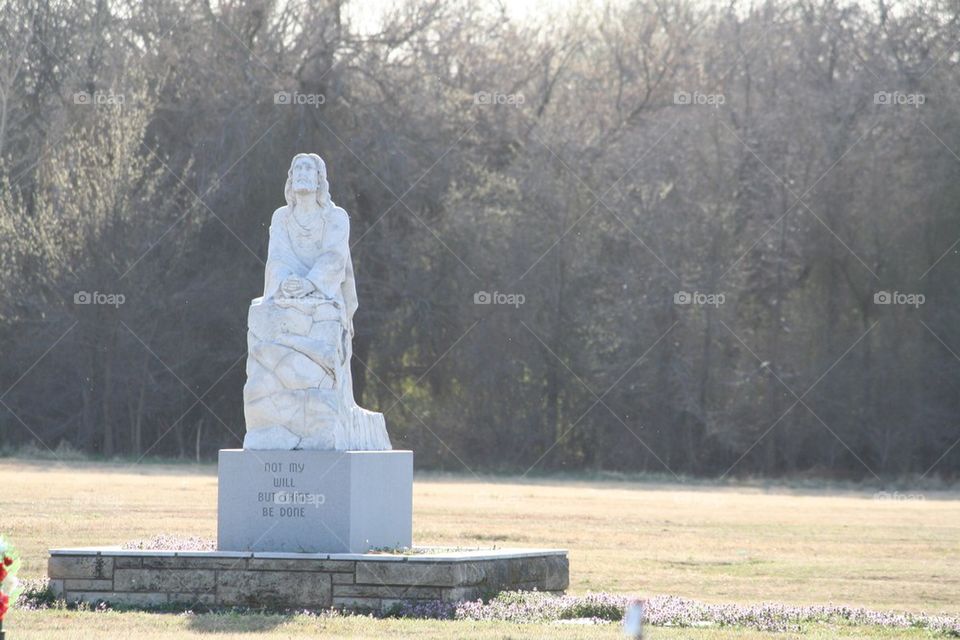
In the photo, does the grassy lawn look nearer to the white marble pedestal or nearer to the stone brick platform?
the stone brick platform

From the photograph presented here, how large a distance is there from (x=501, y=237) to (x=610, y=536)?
2057 cm

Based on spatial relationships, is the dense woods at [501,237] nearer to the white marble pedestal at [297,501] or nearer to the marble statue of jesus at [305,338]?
the marble statue of jesus at [305,338]

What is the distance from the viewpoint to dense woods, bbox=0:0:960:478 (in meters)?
41.1

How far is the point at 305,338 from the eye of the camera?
1623 centimetres

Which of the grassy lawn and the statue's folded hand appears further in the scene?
the statue's folded hand

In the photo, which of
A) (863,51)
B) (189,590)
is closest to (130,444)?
(863,51)

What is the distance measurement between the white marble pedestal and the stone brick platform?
0.60 metres

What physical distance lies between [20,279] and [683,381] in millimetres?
16421

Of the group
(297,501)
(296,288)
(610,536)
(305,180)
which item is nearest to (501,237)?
(610,536)

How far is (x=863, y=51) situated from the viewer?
43219 mm

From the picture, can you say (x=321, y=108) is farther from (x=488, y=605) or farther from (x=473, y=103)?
(x=488, y=605)

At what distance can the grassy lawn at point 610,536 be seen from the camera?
13547 mm

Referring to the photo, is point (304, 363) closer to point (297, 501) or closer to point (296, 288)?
point (296, 288)

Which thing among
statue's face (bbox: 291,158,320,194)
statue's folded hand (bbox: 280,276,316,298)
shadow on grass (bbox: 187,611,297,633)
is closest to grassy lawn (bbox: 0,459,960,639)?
shadow on grass (bbox: 187,611,297,633)
